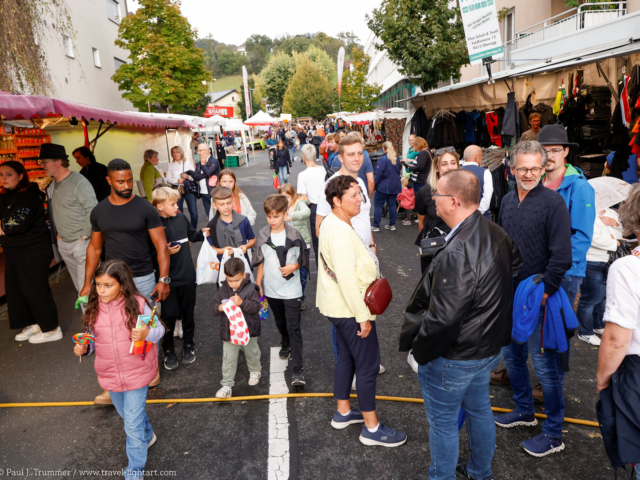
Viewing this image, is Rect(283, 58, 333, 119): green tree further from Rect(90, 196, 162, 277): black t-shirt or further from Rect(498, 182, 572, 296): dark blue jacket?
Rect(498, 182, 572, 296): dark blue jacket

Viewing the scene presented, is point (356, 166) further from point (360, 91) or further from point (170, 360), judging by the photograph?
point (360, 91)

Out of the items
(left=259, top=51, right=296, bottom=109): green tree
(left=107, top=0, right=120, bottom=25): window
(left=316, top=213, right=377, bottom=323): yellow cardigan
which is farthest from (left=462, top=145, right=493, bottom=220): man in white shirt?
(left=259, top=51, right=296, bottom=109): green tree

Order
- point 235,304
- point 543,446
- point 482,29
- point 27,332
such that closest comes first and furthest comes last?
point 543,446 → point 235,304 → point 27,332 → point 482,29

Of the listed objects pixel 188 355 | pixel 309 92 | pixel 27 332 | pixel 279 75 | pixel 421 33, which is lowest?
pixel 188 355

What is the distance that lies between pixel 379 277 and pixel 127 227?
7.58 ft

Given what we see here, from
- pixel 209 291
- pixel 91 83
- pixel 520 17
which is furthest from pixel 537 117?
pixel 91 83

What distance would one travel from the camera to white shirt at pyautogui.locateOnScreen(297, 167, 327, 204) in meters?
6.29

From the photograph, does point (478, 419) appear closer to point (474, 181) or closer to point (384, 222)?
point (474, 181)

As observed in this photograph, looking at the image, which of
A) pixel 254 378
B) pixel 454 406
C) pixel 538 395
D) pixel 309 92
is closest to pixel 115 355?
pixel 254 378

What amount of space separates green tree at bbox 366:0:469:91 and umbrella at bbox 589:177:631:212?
10325 mm

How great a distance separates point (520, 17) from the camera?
16.5 m

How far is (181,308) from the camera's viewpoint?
4590 mm

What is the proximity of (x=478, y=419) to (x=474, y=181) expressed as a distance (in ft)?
4.53

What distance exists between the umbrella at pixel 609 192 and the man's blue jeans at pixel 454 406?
9.71 ft
